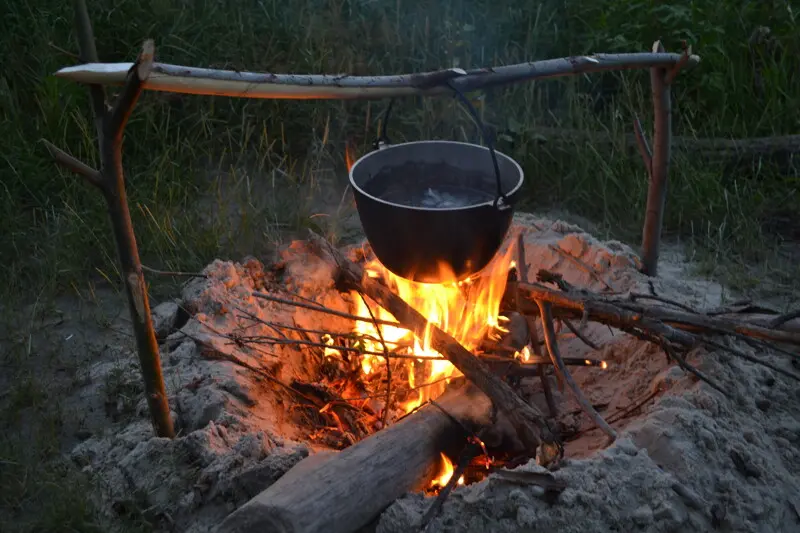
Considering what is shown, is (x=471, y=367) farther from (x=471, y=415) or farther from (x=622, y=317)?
(x=622, y=317)

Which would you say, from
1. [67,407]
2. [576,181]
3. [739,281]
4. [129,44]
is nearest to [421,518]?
[67,407]

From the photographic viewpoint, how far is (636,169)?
4770 mm

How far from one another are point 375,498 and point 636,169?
306 cm

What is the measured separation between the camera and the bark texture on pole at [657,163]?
135 inches

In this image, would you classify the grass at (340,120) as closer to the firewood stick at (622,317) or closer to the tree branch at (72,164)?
the firewood stick at (622,317)

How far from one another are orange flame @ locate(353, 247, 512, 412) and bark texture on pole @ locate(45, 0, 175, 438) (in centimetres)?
80

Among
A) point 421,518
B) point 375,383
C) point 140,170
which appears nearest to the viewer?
point 421,518

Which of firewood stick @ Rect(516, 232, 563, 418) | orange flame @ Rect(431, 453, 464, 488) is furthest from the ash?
orange flame @ Rect(431, 453, 464, 488)

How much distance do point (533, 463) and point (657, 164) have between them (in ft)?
5.63

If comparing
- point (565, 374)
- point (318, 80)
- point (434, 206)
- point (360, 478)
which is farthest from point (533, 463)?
point (318, 80)

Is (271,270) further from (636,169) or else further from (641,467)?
(636,169)

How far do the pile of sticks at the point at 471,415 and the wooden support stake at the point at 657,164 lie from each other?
59 centimetres

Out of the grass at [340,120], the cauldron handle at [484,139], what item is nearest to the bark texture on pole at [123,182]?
the cauldron handle at [484,139]

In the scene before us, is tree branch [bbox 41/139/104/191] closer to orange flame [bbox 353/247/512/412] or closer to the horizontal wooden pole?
the horizontal wooden pole
